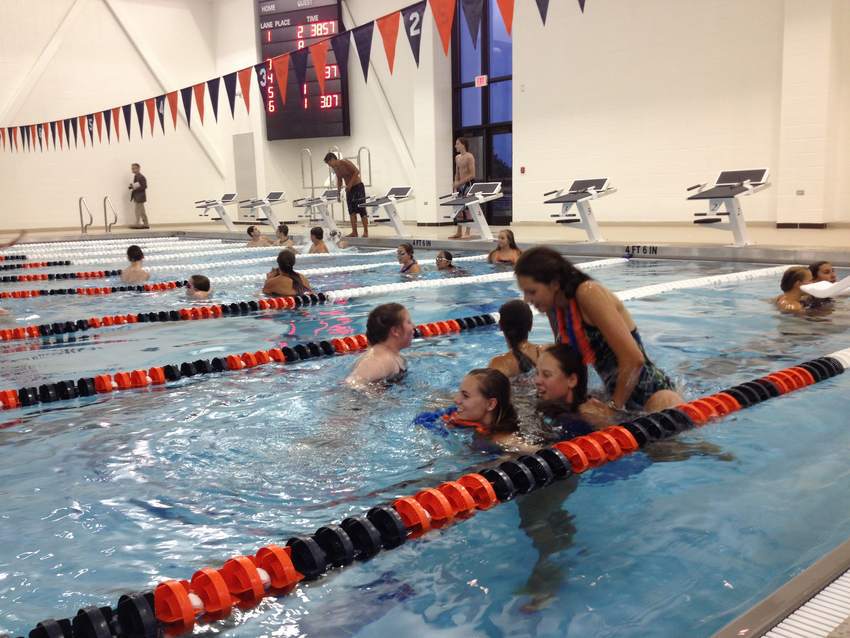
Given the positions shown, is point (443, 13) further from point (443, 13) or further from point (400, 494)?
point (400, 494)

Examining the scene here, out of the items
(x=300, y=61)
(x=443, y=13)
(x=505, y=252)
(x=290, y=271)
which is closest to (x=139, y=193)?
(x=300, y=61)

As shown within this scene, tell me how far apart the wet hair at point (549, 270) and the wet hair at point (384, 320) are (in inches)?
47.8

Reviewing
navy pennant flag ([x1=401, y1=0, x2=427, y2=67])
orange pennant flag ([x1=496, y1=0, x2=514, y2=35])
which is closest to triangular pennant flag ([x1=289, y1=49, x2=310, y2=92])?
navy pennant flag ([x1=401, y1=0, x2=427, y2=67])

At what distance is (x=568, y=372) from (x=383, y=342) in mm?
1376

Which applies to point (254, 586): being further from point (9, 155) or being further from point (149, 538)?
point (9, 155)

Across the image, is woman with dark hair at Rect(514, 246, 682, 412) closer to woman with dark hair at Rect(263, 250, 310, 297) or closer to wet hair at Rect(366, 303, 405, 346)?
wet hair at Rect(366, 303, 405, 346)

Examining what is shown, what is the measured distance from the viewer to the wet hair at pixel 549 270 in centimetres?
326

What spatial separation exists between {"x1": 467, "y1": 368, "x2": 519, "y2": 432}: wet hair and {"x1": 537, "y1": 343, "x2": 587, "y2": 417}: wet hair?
19 cm

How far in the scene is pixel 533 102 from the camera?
16.3m

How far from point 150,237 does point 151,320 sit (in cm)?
1299

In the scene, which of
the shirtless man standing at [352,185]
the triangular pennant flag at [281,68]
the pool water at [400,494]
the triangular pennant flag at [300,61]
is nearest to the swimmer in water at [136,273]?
the triangular pennant flag at [300,61]

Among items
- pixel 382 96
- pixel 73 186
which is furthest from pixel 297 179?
pixel 73 186

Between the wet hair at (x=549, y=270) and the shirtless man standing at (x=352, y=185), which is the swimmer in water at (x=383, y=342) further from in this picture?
the shirtless man standing at (x=352, y=185)

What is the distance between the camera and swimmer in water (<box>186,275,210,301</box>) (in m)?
8.23
